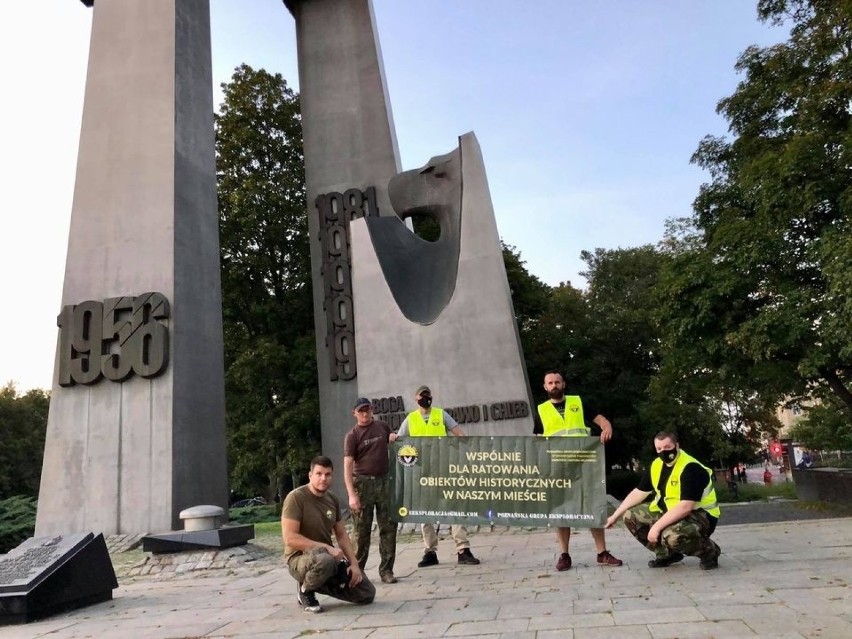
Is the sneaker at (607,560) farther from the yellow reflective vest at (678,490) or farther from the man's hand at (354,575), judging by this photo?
the man's hand at (354,575)

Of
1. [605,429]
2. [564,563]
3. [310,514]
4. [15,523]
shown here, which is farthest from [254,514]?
[605,429]

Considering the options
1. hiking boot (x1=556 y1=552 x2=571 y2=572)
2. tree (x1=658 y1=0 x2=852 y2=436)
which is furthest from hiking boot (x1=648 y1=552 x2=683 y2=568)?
tree (x1=658 y1=0 x2=852 y2=436)

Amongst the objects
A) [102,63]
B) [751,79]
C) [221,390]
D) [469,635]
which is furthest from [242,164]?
[469,635]

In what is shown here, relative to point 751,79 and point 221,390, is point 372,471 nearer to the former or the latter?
point 221,390

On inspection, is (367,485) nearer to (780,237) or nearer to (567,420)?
(567,420)

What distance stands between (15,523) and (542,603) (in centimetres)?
1466

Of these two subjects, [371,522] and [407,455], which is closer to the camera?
[371,522]

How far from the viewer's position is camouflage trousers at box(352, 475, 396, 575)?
6.33 metres

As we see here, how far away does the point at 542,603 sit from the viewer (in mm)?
4887

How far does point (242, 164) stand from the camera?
25859mm

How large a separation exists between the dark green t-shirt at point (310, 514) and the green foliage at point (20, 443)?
121ft

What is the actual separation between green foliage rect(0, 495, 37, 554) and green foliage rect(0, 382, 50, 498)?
885 inches

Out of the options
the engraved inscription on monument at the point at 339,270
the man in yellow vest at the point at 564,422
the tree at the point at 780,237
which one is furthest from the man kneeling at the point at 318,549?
the engraved inscription on monument at the point at 339,270

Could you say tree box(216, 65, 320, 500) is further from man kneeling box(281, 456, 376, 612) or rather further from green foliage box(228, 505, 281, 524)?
man kneeling box(281, 456, 376, 612)
